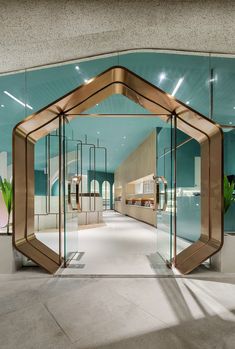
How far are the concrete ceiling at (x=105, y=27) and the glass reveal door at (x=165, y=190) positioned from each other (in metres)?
1.38

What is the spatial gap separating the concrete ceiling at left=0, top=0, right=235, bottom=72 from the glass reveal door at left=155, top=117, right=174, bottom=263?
138 centimetres

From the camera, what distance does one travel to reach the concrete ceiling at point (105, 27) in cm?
284

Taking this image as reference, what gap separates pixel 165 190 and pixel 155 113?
138 cm

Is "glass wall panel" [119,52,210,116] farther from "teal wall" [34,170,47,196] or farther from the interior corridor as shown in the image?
"teal wall" [34,170,47,196]

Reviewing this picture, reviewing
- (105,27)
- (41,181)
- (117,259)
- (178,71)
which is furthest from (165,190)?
(41,181)

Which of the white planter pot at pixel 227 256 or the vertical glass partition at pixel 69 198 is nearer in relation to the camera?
the white planter pot at pixel 227 256

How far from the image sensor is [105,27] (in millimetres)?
3301

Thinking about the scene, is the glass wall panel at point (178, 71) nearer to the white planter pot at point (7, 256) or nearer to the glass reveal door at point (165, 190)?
the glass reveal door at point (165, 190)

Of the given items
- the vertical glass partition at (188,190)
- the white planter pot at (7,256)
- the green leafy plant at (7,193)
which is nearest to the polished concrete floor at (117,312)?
the white planter pot at (7,256)

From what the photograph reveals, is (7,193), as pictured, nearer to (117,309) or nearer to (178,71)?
(117,309)

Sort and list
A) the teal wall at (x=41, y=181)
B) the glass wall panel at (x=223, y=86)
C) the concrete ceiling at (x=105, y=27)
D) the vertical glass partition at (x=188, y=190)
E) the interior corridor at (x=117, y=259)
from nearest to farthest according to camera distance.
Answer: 1. the concrete ceiling at (x=105, y=27)
2. the interior corridor at (x=117, y=259)
3. the glass wall panel at (x=223, y=86)
4. the vertical glass partition at (x=188, y=190)
5. the teal wall at (x=41, y=181)

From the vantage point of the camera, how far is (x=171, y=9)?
2920 mm

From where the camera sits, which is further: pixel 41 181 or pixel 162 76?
pixel 41 181

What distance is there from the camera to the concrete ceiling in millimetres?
2838
